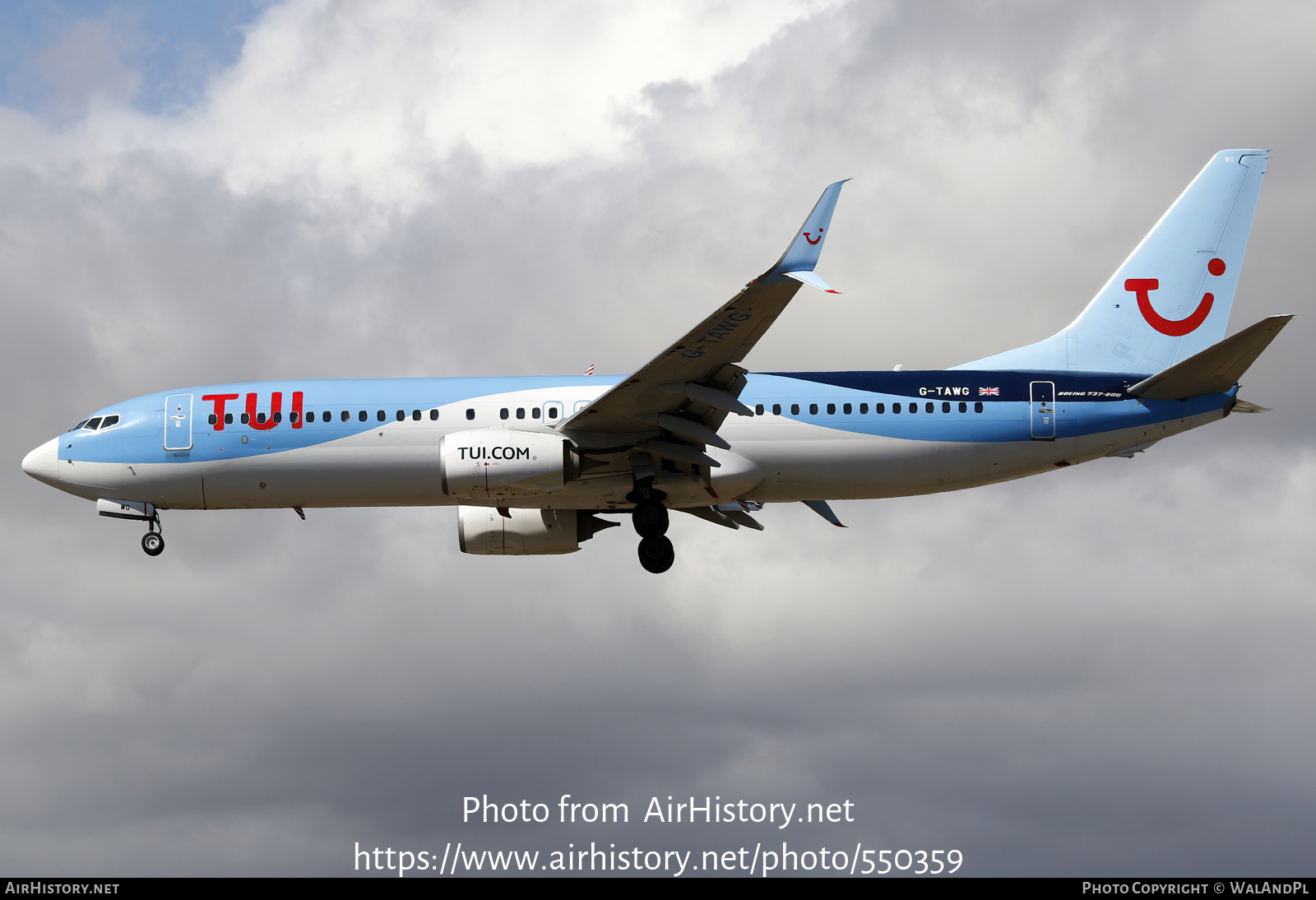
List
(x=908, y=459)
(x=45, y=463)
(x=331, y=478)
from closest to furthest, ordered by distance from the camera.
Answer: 1. (x=908, y=459)
2. (x=331, y=478)
3. (x=45, y=463)

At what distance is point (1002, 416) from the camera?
26.3m

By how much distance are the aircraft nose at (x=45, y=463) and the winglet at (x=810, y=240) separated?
669 inches

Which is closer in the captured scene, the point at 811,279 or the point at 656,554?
the point at 811,279

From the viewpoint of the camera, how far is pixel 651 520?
85.4ft

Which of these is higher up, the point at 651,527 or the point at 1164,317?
the point at 1164,317

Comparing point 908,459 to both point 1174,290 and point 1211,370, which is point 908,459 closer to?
point 1211,370

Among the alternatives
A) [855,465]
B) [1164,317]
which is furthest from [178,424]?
[1164,317]

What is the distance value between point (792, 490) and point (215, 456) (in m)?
12.2

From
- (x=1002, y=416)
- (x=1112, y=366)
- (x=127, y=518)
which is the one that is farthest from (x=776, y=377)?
(x=127, y=518)

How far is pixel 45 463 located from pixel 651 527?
1341 centimetres

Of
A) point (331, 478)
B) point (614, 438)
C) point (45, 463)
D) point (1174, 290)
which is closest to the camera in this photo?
point (614, 438)

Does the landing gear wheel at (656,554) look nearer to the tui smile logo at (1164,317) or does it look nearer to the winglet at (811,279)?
the winglet at (811,279)

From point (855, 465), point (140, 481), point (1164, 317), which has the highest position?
point (1164, 317)

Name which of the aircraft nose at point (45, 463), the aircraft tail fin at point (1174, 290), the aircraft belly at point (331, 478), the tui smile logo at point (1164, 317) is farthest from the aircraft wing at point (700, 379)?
the aircraft nose at point (45, 463)
